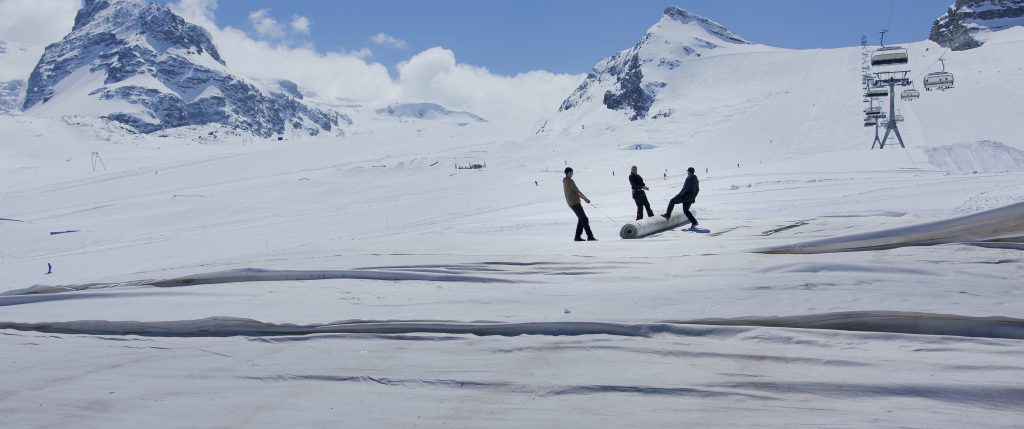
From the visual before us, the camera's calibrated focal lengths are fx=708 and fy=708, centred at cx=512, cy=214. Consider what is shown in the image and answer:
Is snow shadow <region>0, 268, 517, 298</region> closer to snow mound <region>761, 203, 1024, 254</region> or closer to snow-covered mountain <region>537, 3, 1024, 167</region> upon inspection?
snow mound <region>761, 203, 1024, 254</region>

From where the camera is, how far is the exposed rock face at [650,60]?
11569 cm

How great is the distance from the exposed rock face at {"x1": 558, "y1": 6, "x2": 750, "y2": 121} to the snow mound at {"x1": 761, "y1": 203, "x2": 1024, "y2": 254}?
97.9 m

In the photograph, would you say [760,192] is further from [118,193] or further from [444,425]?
[118,193]

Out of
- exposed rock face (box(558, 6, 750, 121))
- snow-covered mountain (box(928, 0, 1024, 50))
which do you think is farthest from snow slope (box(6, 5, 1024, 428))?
snow-covered mountain (box(928, 0, 1024, 50))

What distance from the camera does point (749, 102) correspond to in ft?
262

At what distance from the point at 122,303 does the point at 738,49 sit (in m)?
133

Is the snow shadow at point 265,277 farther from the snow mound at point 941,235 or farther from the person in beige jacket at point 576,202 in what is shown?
the person in beige jacket at point 576,202

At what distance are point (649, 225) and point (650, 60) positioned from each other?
397 ft

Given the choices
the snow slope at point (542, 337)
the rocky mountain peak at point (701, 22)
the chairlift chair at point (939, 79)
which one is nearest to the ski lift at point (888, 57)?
the chairlift chair at point (939, 79)

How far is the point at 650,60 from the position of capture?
126250mm

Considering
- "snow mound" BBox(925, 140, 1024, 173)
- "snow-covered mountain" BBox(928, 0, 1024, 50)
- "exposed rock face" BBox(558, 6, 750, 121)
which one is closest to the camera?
"snow mound" BBox(925, 140, 1024, 173)

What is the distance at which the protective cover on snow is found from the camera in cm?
991

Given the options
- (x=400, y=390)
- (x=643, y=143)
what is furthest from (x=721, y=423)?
(x=643, y=143)

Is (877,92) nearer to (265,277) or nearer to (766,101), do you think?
(766,101)
